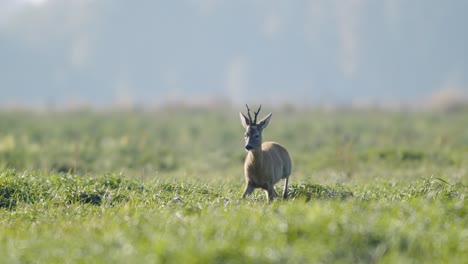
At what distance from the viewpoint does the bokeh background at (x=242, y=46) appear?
171250 millimetres

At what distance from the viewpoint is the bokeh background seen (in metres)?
171

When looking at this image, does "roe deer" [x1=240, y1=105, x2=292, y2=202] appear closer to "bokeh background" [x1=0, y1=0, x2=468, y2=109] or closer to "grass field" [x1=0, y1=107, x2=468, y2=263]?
"grass field" [x1=0, y1=107, x2=468, y2=263]

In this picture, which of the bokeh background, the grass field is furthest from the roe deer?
the bokeh background

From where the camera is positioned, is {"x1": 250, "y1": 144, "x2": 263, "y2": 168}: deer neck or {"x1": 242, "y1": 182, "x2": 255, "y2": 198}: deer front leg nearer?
{"x1": 242, "y1": 182, "x2": 255, "y2": 198}: deer front leg

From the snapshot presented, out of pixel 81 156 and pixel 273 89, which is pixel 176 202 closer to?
pixel 81 156

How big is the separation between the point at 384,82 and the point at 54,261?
177m

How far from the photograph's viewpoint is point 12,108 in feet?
137

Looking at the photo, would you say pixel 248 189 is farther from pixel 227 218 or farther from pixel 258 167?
pixel 227 218

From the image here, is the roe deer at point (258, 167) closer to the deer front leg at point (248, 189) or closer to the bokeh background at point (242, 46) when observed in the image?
the deer front leg at point (248, 189)

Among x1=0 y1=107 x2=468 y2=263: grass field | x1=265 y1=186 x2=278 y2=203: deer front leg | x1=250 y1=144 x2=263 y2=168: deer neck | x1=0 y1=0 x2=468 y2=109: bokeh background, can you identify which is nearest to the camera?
x1=0 y1=107 x2=468 y2=263: grass field

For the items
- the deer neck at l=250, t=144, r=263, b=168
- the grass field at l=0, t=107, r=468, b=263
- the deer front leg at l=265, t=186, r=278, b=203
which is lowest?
the deer front leg at l=265, t=186, r=278, b=203

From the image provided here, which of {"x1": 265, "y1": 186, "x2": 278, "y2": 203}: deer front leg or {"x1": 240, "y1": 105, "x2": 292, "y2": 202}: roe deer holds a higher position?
{"x1": 240, "y1": 105, "x2": 292, "y2": 202}: roe deer

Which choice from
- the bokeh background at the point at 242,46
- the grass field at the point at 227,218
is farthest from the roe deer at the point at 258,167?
the bokeh background at the point at 242,46

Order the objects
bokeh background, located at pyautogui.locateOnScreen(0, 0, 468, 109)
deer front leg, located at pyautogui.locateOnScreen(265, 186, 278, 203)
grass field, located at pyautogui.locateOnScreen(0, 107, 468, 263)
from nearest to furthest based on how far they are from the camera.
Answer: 1. grass field, located at pyautogui.locateOnScreen(0, 107, 468, 263)
2. deer front leg, located at pyautogui.locateOnScreen(265, 186, 278, 203)
3. bokeh background, located at pyautogui.locateOnScreen(0, 0, 468, 109)
